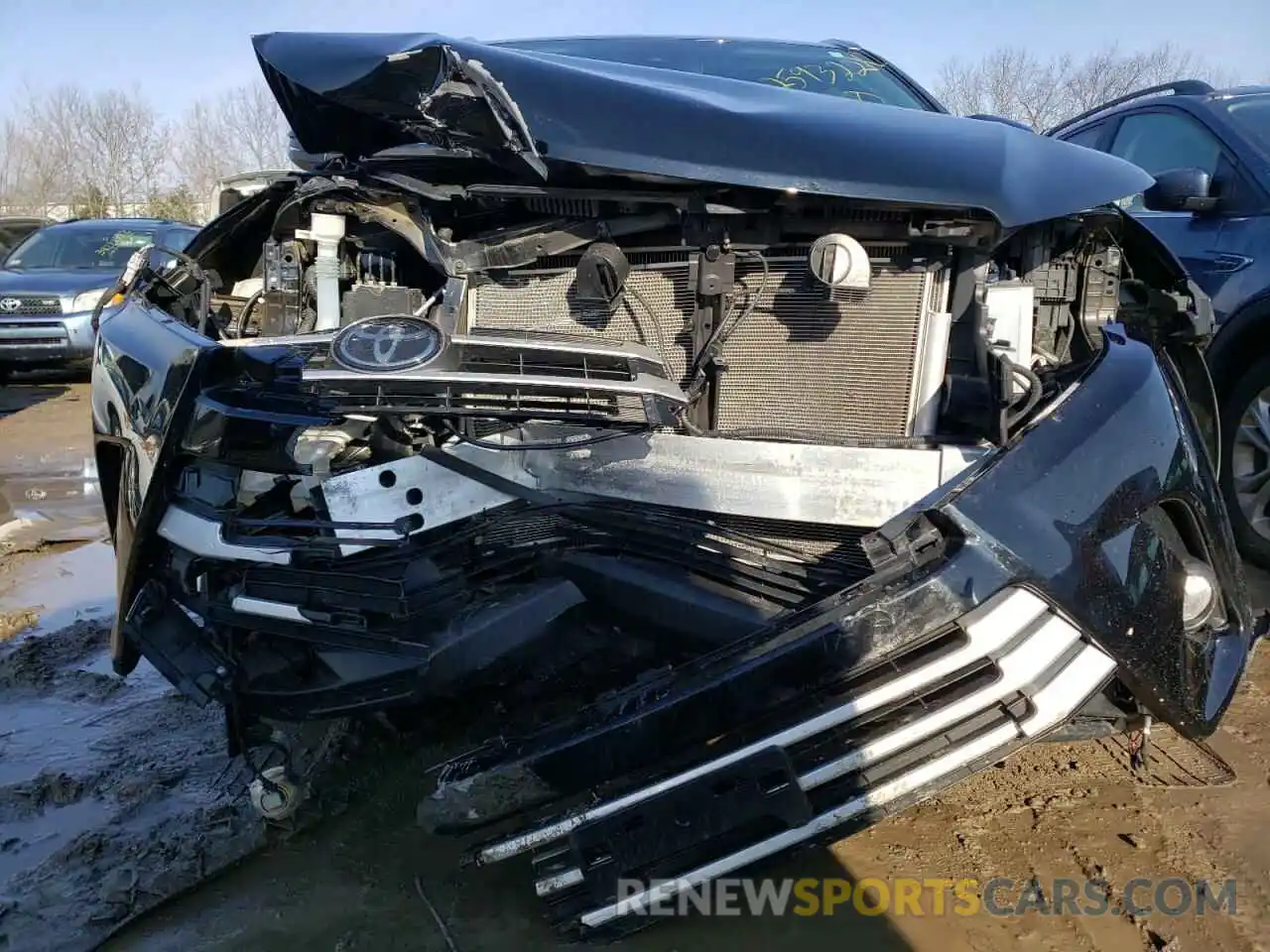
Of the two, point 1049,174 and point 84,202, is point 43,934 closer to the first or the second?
point 1049,174

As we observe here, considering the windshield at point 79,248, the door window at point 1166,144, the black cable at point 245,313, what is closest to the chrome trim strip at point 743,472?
the black cable at point 245,313

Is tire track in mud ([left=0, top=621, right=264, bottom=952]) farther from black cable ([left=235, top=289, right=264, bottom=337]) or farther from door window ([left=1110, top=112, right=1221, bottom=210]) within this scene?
door window ([left=1110, top=112, right=1221, bottom=210])

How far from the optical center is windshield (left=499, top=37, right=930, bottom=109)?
137 inches

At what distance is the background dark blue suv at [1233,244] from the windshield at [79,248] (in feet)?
31.3

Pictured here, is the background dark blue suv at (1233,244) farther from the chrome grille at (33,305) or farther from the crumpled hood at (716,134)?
the chrome grille at (33,305)

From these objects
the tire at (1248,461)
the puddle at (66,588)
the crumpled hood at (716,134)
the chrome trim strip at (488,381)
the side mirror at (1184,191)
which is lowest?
the puddle at (66,588)

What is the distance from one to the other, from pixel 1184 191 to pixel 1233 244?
13.1 inches

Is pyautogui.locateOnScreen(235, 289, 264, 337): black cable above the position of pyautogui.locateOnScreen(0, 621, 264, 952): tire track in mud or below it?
above

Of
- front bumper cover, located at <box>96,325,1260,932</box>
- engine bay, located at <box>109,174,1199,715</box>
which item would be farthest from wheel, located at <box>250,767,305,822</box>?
front bumper cover, located at <box>96,325,1260,932</box>

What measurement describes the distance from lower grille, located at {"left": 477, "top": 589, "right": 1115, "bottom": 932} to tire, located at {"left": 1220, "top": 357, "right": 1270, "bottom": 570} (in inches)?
100

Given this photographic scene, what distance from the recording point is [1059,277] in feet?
9.34

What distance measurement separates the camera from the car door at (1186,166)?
166 inches

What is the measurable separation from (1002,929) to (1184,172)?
3326 mm

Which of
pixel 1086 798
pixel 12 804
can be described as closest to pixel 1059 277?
pixel 1086 798
